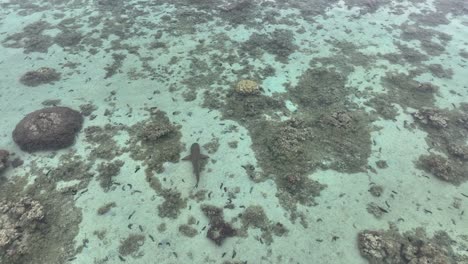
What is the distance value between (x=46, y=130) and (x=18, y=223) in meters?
5.19

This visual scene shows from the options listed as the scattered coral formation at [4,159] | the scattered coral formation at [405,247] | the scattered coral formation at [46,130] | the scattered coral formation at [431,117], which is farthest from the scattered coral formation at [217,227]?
the scattered coral formation at [431,117]

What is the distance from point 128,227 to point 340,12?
2522cm

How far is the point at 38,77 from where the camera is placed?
19703 mm

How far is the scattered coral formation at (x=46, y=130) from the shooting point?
1548cm

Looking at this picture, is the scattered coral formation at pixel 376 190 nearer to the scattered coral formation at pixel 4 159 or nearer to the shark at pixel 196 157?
the shark at pixel 196 157

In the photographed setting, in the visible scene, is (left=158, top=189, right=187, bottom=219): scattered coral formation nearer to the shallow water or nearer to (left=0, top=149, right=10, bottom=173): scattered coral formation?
the shallow water

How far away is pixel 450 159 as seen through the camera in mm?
15781

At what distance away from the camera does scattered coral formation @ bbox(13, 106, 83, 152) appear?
15.5m

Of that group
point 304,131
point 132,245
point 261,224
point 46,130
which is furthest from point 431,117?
point 46,130

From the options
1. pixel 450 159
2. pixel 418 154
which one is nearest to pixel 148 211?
pixel 418 154

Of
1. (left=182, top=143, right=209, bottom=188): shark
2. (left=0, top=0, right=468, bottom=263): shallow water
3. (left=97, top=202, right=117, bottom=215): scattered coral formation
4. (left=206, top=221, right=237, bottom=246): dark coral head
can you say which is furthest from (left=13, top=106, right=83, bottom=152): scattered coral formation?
(left=206, top=221, right=237, bottom=246): dark coral head

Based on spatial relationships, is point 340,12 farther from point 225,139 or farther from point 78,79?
point 78,79

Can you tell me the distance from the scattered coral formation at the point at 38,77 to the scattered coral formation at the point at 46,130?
3864 millimetres

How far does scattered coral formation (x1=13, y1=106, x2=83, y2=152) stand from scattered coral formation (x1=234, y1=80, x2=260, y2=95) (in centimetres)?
946
